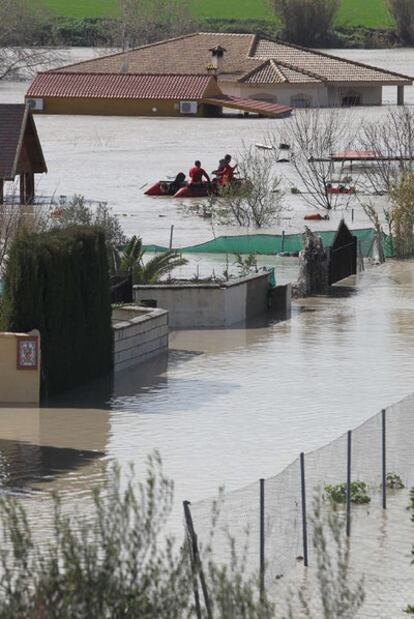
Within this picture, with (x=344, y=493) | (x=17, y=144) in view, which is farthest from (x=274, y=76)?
(x=344, y=493)

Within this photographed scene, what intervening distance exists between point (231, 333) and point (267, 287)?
105 inches

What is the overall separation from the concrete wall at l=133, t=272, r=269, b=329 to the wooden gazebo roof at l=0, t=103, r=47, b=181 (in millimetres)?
16760

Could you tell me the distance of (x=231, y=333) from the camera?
101 feet

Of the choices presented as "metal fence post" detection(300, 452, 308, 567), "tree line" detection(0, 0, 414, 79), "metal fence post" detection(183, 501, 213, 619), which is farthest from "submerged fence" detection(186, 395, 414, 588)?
"tree line" detection(0, 0, 414, 79)

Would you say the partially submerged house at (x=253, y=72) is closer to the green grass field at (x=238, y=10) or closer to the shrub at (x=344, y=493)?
the green grass field at (x=238, y=10)

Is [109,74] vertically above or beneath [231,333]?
above

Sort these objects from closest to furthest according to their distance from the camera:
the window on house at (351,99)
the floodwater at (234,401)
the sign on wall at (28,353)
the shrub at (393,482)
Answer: the shrub at (393,482) < the floodwater at (234,401) < the sign on wall at (28,353) < the window on house at (351,99)

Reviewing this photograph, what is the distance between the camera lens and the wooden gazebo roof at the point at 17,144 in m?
47.8

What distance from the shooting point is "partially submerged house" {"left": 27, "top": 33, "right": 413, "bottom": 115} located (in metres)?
89.1

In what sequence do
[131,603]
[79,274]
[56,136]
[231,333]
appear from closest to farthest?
[131,603] < [79,274] < [231,333] < [56,136]

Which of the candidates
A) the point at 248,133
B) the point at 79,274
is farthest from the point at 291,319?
the point at 248,133

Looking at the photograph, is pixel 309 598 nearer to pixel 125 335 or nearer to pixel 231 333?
pixel 125 335

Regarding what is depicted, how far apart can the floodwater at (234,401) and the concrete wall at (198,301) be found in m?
0.48

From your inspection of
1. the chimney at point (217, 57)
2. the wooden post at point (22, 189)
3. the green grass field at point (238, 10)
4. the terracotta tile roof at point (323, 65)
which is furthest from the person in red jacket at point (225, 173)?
the green grass field at point (238, 10)
